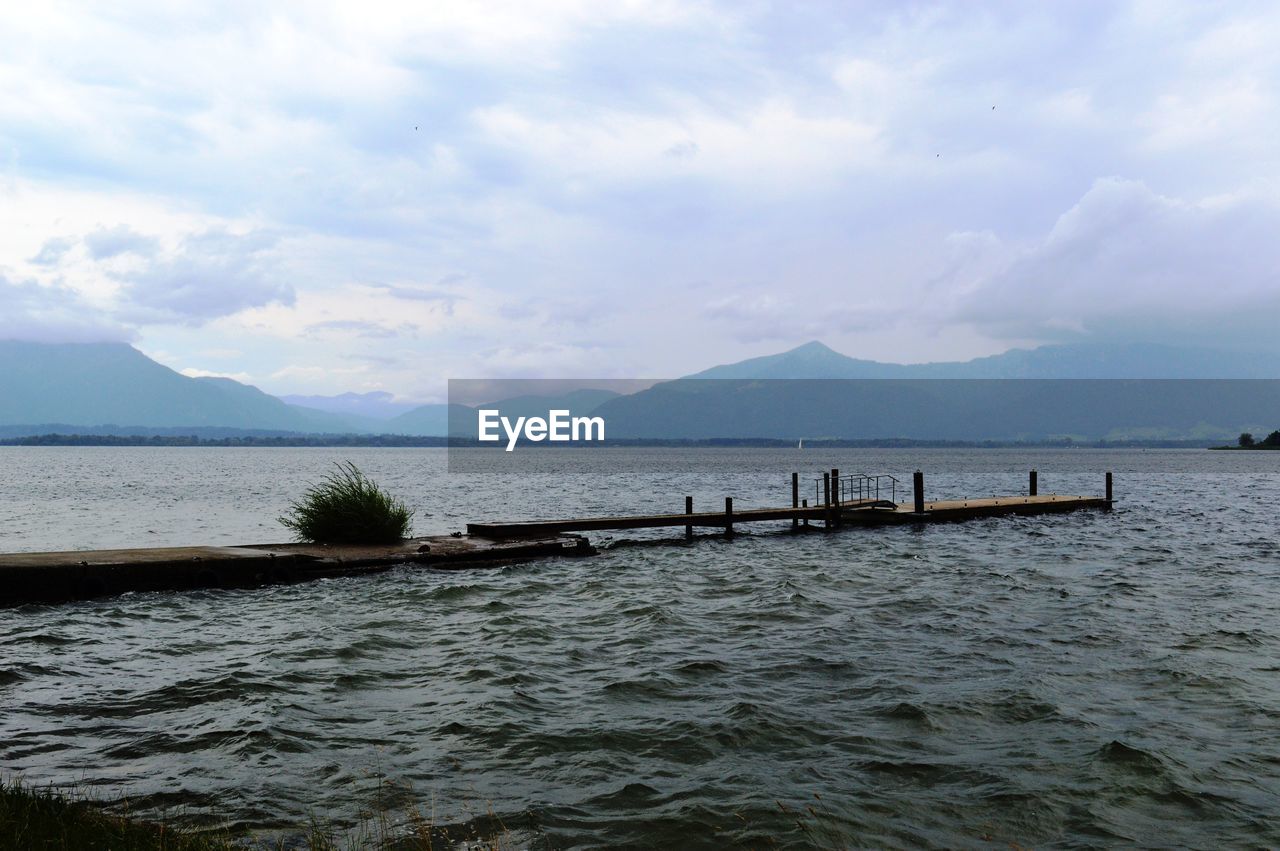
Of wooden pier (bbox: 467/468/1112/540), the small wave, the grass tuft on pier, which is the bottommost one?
the small wave

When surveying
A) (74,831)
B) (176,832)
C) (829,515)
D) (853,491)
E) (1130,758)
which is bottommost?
(853,491)

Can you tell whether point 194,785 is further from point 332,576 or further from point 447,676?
point 332,576

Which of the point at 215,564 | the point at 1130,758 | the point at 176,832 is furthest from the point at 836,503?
the point at 176,832

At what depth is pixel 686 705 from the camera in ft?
38.8

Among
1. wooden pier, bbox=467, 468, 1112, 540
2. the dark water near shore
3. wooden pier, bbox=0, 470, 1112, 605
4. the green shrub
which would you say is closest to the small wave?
the dark water near shore

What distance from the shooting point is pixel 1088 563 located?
27.5 m

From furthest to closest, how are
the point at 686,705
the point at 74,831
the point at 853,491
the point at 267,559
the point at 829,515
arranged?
the point at 853,491
the point at 829,515
the point at 267,559
the point at 686,705
the point at 74,831

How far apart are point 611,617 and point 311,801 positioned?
1022 cm

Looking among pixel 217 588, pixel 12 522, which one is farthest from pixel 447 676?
pixel 12 522

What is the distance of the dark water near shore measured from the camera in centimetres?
848

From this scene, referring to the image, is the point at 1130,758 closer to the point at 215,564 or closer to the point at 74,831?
the point at 74,831

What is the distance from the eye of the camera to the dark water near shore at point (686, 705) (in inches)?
334

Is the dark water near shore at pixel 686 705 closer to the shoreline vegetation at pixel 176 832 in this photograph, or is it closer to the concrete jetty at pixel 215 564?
the shoreline vegetation at pixel 176 832

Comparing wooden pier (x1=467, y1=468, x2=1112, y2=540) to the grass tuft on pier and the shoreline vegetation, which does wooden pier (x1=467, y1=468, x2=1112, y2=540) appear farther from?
the grass tuft on pier
